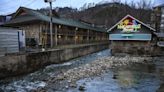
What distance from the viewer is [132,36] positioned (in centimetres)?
3169

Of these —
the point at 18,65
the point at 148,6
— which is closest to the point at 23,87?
the point at 18,65

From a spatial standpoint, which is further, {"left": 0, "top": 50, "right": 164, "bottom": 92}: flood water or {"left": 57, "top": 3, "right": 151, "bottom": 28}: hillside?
{"left": 57, "top": 3, "right": 151, "bottom": 28}: hillside

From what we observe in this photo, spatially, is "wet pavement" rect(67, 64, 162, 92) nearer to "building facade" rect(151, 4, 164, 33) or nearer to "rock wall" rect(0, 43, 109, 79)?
"rock wall" rect(0, 43, 109, 79)

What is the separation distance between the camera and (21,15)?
121 feet

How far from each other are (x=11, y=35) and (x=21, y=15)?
58.7ft

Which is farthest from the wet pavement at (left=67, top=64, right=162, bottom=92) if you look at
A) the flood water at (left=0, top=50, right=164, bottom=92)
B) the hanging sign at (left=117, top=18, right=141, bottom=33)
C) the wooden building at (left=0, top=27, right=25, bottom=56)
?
the hanging sign at (left=117, top=18, right=141, bottom=33)

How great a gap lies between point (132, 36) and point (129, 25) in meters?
1.75

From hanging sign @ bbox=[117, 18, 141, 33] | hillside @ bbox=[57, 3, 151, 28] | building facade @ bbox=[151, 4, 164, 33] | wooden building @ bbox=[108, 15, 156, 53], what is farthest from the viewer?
hillside @ bbox=[57, 3, 151, 28]

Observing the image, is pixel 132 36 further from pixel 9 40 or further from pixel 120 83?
pixel 9 40

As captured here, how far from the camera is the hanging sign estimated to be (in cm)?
3139

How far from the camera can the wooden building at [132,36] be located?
3116cm

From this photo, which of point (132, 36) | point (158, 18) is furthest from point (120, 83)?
point (158, 18)

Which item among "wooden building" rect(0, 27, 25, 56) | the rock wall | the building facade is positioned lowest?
the rock wall

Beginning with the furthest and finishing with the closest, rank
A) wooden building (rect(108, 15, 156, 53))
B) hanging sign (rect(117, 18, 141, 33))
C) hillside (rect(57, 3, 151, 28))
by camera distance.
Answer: hillside (rect(57, 3, 151, 28)) < hanging sign (rect(117, 18, 141, 33)) < wooden building (rect(108, 15, 156, 53))
